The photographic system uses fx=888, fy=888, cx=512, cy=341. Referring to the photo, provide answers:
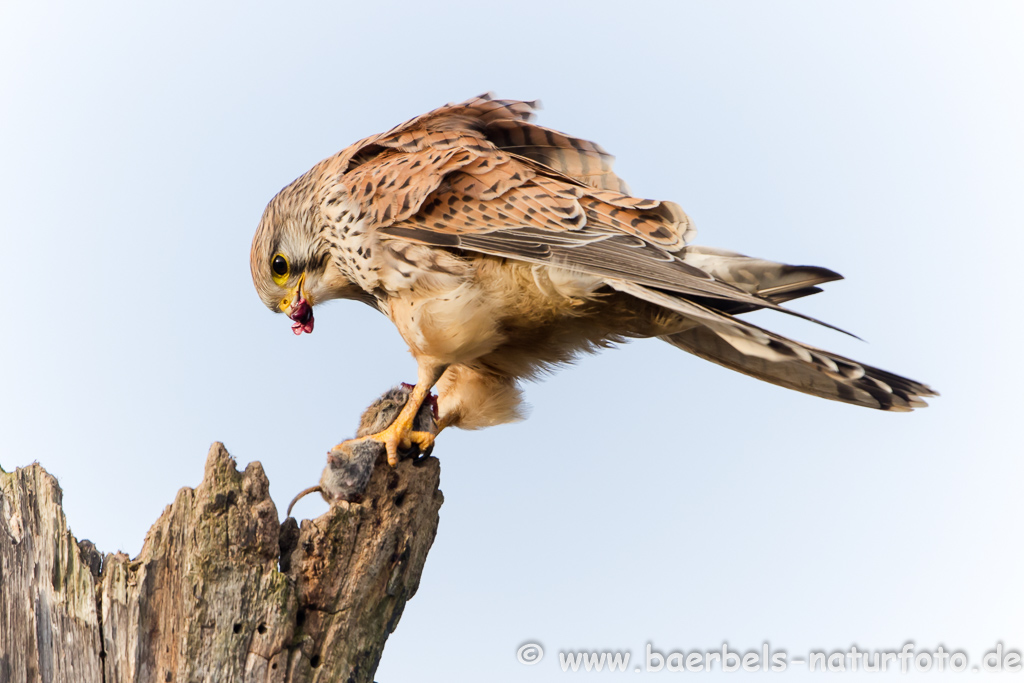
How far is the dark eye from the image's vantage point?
13.8 feet

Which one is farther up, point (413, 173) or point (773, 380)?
point (413, 173)

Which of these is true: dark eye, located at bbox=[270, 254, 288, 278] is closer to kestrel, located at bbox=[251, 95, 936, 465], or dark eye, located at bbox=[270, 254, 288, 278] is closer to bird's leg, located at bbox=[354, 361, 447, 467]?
kestrel, located at bbox=[251, 95, 936, 465]

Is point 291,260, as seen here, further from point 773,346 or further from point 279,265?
point 773,346

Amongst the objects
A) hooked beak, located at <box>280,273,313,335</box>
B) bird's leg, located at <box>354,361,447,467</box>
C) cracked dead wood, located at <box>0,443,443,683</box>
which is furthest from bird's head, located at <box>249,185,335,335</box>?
cracked dead wood, located at <box>0,443,443,683</box>

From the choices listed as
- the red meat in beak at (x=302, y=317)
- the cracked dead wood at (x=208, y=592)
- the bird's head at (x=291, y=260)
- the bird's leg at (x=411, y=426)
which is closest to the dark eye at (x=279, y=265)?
the bird's head at (x=291, y=260)

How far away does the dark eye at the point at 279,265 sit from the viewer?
13.8 feet

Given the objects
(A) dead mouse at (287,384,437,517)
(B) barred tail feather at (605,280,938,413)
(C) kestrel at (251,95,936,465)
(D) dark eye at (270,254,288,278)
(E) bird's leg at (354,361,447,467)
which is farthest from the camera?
(D) dark eye at (270,254,288,278)

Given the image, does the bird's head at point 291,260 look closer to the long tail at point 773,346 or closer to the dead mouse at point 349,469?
the dead mouse at point 349,469

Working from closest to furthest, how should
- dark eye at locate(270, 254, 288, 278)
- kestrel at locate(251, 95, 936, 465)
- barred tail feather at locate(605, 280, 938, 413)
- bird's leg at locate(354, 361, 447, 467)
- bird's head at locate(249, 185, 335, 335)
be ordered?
1. barred tail feather at locate(605, 280, 938, 413)
2. kestrel at locate(251, 95, 936, 465)
3. bird's leg at locate(354, 361, 447, 467)
4. bird's head at locate(249, 185, 335, 335)
5. dark eye at locate(270, 254, 288, 278)

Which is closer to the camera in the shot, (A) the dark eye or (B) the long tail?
(B) the long tail

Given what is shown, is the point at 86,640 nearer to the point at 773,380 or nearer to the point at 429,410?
the point at 429,410

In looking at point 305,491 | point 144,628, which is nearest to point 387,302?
point 305,491

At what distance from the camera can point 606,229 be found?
3584 millimetres

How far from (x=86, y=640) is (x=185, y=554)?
0.50m
